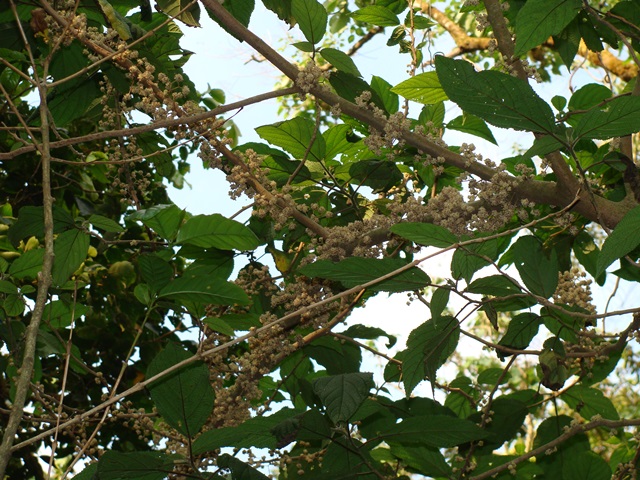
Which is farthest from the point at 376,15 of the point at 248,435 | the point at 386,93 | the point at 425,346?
the point at 248,435

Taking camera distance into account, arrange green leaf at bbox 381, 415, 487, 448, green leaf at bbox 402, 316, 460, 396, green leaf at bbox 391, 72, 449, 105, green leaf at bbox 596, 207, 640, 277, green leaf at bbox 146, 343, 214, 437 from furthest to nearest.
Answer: green leaf at bbox 391, 72, 449, 105
green leaf at bbox 402, 316, 460, 396
green leaf at bbox 381, 415, 487, 448
green leaf at bbox 146, 343, 214, 437
green leaf at bbox 596, 207, 640, 277

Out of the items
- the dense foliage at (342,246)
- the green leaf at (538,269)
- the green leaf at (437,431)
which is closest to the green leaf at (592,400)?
the dense foliage at (342,246)

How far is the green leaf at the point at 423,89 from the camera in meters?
1.48

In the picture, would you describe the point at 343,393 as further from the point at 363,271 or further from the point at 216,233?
the point at 216,233

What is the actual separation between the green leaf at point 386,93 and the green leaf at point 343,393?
2.38ft

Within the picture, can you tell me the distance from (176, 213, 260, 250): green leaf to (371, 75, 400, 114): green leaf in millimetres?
564

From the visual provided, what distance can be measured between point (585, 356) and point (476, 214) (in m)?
0.37

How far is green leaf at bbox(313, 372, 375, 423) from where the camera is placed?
1.00m

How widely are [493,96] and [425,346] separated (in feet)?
1.48

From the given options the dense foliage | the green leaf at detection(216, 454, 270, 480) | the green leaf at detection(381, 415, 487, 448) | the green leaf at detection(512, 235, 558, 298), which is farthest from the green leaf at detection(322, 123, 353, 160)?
the green leaf at detection(216, 454, 270, 480)

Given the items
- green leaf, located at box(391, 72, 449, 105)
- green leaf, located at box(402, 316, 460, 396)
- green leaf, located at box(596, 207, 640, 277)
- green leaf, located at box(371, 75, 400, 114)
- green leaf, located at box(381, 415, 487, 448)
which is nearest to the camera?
green leaf, located at box(596, 207, 640, 277)

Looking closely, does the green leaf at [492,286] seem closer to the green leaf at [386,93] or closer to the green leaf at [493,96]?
the green leaf at [493,96]

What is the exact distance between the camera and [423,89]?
1.51 metres

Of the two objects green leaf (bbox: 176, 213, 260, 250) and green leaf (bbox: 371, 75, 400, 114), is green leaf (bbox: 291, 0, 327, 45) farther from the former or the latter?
green leaf (bbox: 176, 213, 260, 250)
